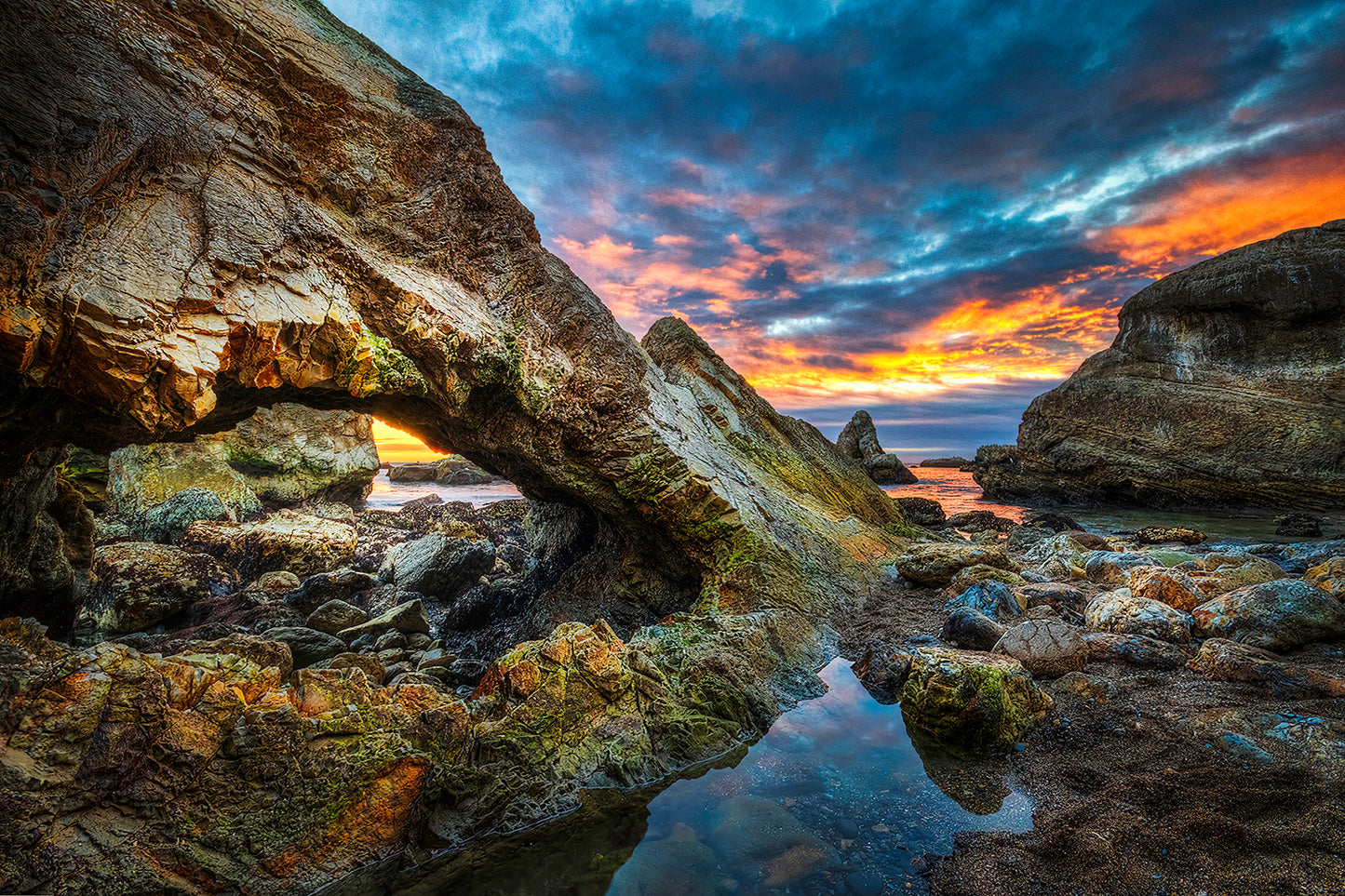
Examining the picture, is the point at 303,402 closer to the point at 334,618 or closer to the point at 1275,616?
the point at 334,618

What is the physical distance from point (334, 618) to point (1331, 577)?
1326cm

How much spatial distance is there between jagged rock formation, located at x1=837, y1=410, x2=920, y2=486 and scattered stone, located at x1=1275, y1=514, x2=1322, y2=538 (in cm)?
2448

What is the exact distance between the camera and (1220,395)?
2270 cm

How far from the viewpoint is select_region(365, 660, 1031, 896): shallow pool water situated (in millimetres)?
3049

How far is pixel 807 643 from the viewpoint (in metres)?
6.26

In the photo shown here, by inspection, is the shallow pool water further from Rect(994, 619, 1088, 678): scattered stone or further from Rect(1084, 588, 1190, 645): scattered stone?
Rect(1084, 588, 1190, 645): scattered stone

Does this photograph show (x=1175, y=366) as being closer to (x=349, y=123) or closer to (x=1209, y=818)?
(x=1209, y=818)

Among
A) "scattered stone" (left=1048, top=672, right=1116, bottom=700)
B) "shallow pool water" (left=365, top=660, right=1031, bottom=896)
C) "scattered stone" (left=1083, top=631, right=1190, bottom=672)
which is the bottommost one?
"shallow pool water" (left=365, top=660, right=1031, bottom=896)

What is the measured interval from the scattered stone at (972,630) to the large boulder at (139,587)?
34.2 ft

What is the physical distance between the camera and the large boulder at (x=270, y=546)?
1002 centimetres

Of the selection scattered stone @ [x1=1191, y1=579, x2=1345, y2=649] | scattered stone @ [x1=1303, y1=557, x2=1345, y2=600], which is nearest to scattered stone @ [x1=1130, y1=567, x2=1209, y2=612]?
scattered stone @ [x1=1191, y1=579, x2=1345, y2=649]

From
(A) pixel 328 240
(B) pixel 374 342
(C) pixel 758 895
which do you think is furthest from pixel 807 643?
(A) pixel 328 240

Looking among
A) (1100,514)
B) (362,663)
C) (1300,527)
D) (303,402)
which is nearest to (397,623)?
(362,663)

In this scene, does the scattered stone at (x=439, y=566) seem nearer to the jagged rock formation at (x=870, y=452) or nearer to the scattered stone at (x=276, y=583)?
the scattered stone at (x=276, y=583)
